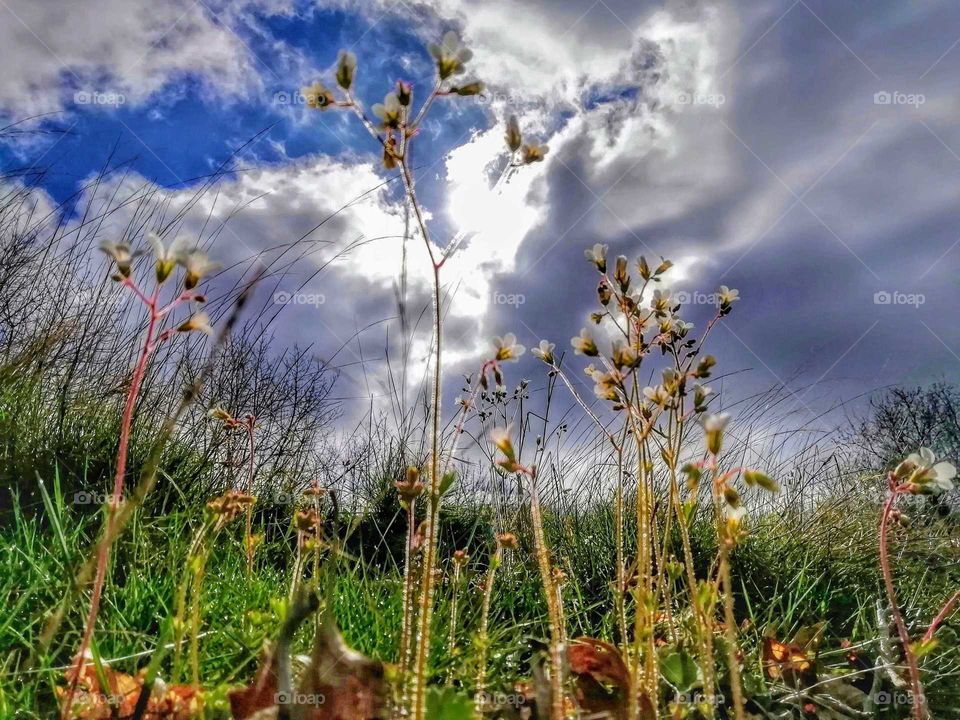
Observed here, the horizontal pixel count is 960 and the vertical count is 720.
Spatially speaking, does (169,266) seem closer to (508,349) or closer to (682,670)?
(508,349)

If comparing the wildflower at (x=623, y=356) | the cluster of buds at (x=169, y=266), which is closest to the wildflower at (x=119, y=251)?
the cluster of buds at (x=169, y=266)

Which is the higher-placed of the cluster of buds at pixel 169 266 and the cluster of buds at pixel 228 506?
the cluster of buds at pixel 169 266

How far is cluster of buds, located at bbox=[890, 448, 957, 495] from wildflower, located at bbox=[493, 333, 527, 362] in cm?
78

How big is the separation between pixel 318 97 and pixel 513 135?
0.39 metres

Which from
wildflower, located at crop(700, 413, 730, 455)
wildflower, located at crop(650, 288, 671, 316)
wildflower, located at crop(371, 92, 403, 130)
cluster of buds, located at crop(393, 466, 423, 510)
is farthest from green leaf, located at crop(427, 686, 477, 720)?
wildflower, located at crop(650, 288, 671, 316)

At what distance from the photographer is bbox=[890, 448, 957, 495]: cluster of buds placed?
1.37m

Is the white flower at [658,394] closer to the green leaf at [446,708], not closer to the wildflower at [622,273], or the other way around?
the wildflower at [622,273]

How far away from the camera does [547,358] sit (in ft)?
6.79

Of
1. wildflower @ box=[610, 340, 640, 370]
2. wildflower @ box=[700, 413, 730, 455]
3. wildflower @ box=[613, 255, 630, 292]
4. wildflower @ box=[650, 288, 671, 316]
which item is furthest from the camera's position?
wildflower @ box=[650, 288, 671, 316]

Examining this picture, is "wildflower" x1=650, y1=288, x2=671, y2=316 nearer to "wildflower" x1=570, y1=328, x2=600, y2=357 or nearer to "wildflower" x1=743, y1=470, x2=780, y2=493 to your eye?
"wildflower" x1=570, y1=328, x2=600, y2=357

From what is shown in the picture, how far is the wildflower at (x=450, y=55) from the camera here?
4.29 feet

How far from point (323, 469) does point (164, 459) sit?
1020mm

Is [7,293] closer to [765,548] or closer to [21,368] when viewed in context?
[21,368]

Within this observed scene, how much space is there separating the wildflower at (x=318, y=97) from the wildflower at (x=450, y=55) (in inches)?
8.8
